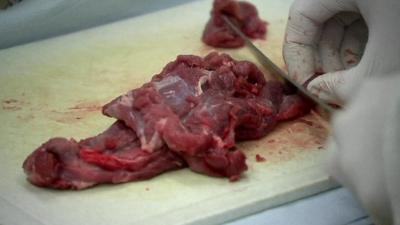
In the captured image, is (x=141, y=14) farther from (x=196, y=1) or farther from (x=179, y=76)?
(x=179, y=76)

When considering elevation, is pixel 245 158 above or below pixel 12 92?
below

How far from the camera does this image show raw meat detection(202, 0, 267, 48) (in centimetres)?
274

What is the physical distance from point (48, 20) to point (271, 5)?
1075mm

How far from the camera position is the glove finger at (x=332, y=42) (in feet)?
7.68

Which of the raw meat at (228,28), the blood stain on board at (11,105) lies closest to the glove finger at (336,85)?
the raw meat at (228,28)

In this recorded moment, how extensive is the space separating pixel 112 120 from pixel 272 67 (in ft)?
2.27

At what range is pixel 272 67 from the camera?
99.3 inches

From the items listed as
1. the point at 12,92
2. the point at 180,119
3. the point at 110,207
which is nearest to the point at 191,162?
the point at 180,119

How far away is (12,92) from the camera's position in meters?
2.43

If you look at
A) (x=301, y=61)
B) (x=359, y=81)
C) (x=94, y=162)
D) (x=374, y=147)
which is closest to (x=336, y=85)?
(x=359, y=81)

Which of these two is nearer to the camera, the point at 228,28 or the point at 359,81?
the point at 359,81

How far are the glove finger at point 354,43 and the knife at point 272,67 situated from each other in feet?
0.74

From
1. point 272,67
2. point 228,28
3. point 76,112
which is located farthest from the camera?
point 228,28

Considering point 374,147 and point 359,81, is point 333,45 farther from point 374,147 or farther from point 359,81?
point 374,147
